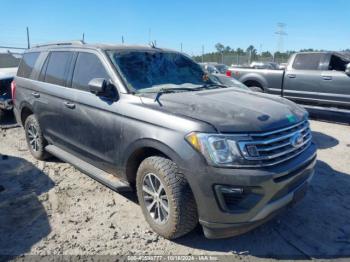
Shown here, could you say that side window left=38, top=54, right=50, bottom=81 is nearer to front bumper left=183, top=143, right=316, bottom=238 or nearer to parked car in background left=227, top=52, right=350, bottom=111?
front bumper left=183, top=143, right=316, bottom=238

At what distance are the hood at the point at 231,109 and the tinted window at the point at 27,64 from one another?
3.12m

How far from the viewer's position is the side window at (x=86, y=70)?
4062 mm

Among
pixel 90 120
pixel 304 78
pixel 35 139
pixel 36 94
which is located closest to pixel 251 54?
pixel 304 78

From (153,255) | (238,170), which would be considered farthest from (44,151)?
(238,170)

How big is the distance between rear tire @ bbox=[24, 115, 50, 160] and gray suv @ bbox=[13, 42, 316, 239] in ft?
1.95

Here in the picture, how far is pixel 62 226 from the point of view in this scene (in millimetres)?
3701

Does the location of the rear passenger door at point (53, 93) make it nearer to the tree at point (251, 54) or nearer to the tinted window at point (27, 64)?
the tinted window at point (27, 64)

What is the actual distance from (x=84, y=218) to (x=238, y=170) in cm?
204

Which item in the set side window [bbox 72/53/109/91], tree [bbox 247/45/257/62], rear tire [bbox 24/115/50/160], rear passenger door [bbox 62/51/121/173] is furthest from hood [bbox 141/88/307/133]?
tree [bbox 247/45/257/62]

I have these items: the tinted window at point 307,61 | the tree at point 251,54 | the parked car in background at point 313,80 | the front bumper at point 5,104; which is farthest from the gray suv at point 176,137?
the tree at point 251,54

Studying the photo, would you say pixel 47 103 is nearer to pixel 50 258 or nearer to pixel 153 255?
pixel 50 258

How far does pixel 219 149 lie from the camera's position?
2.83m

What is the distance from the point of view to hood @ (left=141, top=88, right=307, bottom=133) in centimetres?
296

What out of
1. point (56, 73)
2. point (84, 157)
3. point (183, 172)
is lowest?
point (84, 157)
